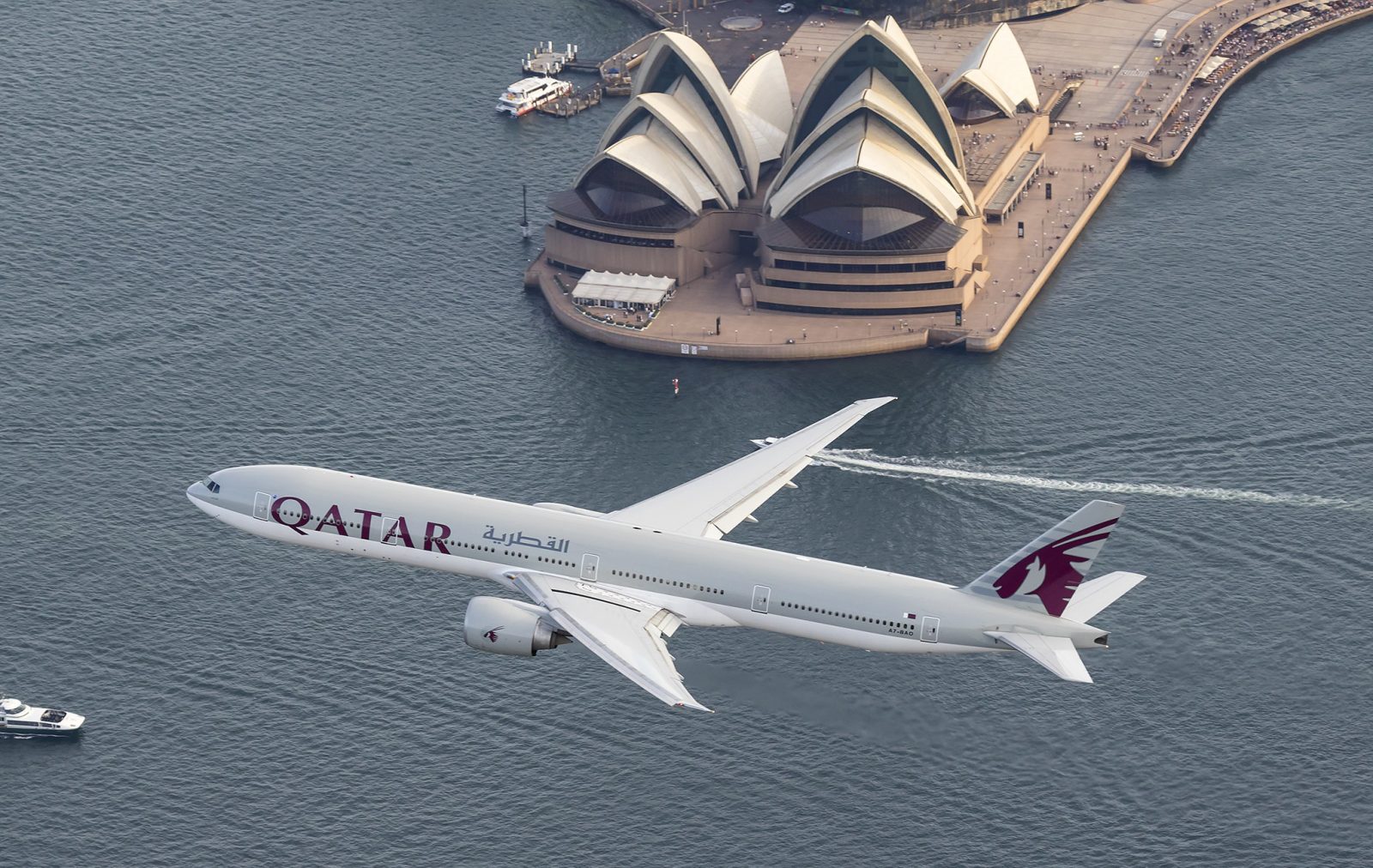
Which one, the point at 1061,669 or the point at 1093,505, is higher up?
the point at 1093,505

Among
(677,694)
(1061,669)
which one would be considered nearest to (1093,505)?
(1061,669)

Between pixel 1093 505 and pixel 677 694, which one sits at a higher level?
pixel 1093 505

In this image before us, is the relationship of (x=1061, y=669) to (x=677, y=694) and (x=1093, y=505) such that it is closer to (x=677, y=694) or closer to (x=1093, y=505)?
(x=1093, y=505)
